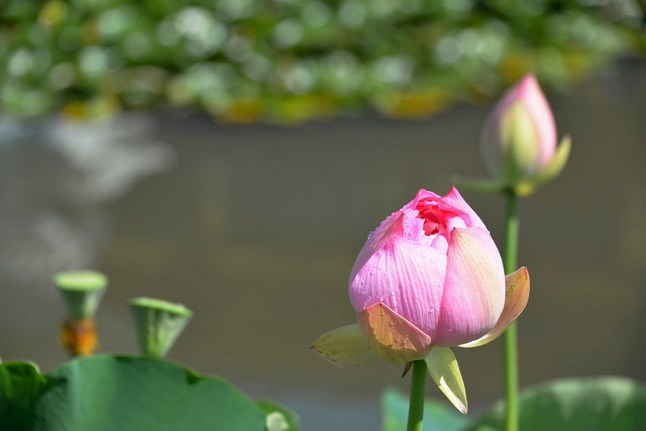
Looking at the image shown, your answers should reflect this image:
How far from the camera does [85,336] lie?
0.70 m

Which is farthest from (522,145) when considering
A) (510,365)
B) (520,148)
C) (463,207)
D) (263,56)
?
(263,56)

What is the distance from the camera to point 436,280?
47cm

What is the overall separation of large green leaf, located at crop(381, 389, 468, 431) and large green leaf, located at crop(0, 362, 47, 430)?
365mm

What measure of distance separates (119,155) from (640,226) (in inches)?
58.8

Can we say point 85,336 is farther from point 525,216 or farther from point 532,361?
point 525,216

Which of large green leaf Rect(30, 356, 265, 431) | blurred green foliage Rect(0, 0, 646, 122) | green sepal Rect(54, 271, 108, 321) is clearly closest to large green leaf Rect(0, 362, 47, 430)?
large green leaf Rect(30, 356, 265, 431)

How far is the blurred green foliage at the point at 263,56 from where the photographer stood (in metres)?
3.48

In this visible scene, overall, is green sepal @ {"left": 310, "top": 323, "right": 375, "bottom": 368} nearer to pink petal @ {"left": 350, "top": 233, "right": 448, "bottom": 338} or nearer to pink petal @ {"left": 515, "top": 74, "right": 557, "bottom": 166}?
pink petal @ {"left": 350, "top": 233, "right": 448, "bottom": 338}

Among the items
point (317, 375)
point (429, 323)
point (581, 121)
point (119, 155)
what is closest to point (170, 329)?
point (429, 323)

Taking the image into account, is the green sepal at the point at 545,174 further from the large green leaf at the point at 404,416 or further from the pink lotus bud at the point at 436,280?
the pink lotus bud at the point at 436,280

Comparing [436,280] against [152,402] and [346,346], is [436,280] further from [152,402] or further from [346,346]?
[152,402]

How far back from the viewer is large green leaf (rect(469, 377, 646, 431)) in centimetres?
81

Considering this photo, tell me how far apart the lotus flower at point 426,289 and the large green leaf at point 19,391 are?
19 centimetres

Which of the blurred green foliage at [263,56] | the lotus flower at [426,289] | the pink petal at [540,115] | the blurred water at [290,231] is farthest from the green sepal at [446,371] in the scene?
the blurred green foliage at [263,56]
